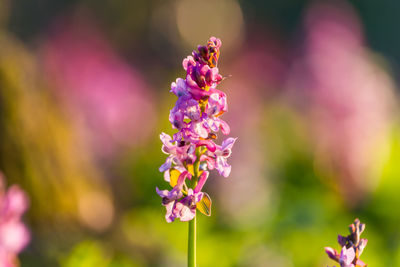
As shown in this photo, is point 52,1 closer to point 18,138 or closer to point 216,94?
point 18,138

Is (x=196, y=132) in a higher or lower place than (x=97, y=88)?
lower

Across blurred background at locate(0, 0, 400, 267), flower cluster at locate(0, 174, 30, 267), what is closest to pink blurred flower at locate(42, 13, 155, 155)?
blurred background at locate(0, 0, 400, 267)

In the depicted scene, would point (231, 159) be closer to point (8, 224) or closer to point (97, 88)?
point (97, 88)

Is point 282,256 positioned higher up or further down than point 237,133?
further down

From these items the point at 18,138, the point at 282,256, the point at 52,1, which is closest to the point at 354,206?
the point at 282,256

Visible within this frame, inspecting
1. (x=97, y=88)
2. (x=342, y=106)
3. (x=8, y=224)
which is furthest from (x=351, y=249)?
(x=97, y=88)

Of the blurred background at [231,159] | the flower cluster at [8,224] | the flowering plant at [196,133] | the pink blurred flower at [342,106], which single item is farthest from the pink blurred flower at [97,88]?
the flowering plant at [196,133]
